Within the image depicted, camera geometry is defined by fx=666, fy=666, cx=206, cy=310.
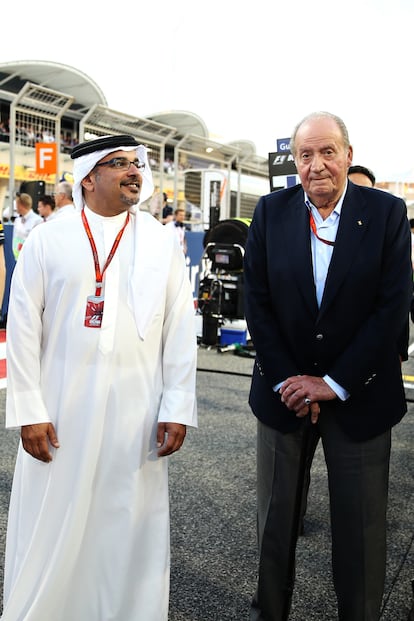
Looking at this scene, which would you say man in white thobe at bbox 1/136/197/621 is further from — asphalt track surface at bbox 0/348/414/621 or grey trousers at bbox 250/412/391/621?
asphalt track surface at bbox 0/348/414/621

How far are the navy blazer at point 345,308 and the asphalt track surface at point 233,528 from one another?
0.98 metres

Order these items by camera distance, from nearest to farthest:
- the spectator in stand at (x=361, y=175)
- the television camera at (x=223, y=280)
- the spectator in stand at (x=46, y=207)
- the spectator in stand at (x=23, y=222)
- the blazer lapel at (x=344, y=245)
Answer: the blazer lapel at (x=344, y=245), the spectator in stand at (x=361, y=175), the television camera at (x=223, y=280), the spectator in stand at (x=23, y=222), the spectator in stand at (x=46, y=207)

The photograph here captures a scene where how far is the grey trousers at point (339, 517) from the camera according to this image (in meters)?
2.30

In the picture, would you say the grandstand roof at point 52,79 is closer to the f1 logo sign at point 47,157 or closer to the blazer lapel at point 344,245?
the f1 logo sign at point 47,157

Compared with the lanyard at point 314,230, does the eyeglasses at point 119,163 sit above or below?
above

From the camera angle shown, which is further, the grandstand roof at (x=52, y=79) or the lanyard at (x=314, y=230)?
the grandstand roof at (x=52, y=79)

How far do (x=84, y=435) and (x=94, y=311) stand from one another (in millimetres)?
437

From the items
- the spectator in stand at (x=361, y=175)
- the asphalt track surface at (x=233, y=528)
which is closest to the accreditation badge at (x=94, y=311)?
the asphalt track surface at (x=233, y=528)

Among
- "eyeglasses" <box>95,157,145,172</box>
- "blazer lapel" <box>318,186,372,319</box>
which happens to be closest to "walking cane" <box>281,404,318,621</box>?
"blazer lapel" <box>318,186,372,319</box>

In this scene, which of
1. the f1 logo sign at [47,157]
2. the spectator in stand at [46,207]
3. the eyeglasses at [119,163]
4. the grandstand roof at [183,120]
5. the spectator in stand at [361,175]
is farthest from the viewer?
the grandstand roof at [183,120]

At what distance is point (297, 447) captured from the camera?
7.82ft

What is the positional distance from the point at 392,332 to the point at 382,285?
16 centimetres

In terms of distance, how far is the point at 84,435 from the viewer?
2.34 metres

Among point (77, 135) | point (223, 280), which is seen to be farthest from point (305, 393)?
point (77, 135)
